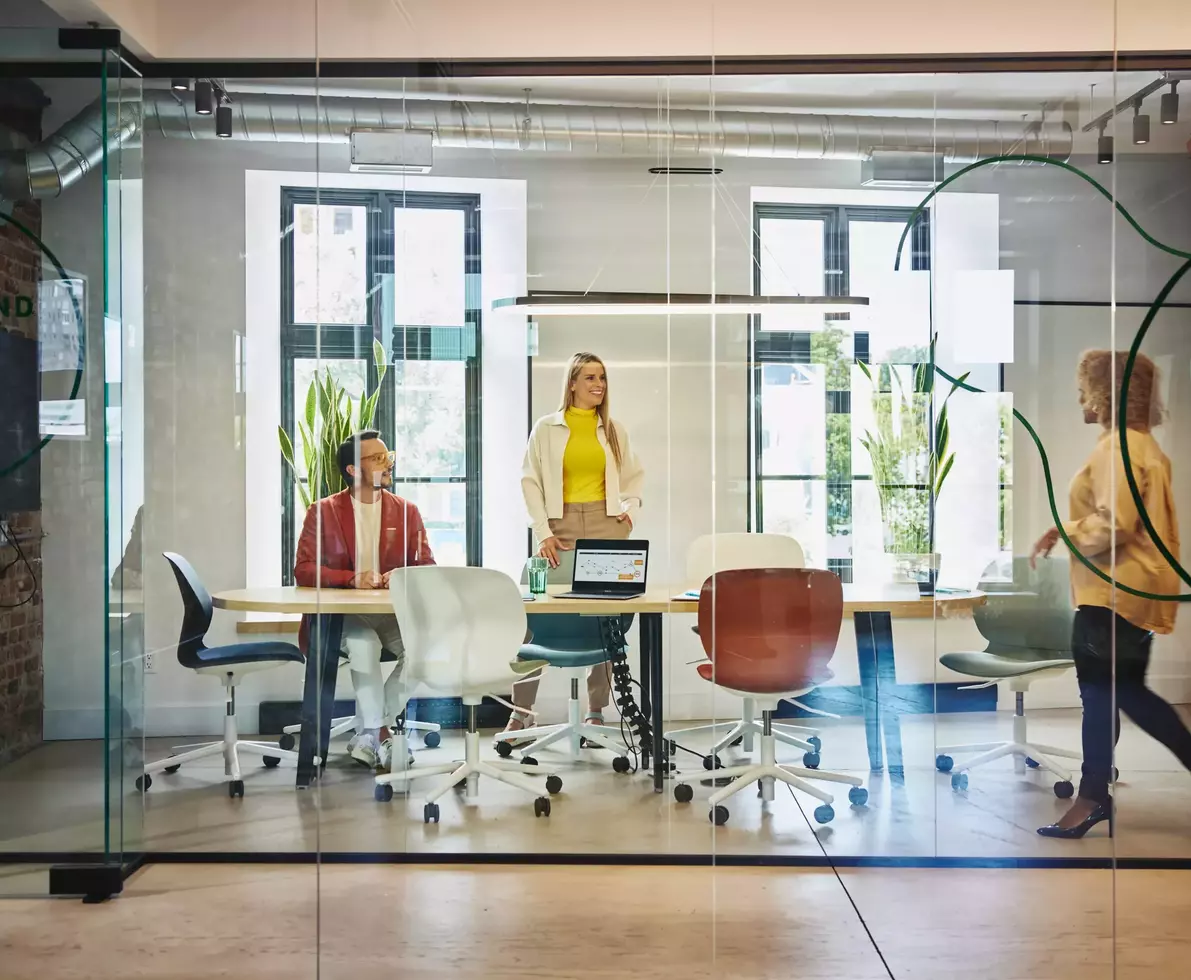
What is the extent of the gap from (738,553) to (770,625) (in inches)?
9.6

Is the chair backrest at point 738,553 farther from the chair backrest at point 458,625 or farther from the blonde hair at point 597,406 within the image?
the chair backrest at point 458,625

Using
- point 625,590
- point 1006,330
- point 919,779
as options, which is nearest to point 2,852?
point 625,590

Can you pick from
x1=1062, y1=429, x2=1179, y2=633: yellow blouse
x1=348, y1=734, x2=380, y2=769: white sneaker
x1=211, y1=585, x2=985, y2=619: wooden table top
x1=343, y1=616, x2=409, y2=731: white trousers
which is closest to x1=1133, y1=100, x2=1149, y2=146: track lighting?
x1=1062, y1=429, x2=1179, y2=633: yellow blouse

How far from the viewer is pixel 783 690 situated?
3102 millimetres

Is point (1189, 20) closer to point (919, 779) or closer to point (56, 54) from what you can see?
point (919, 779)

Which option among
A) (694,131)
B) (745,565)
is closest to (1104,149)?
(694,131)

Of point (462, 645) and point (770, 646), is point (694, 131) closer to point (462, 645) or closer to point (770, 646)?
point (770, 646)

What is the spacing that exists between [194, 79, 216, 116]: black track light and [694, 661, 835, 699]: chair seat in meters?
2.38

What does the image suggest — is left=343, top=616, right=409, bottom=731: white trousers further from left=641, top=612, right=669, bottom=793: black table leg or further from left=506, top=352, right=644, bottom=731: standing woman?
left=641, top=612, right=669, bottom=793: black table leg

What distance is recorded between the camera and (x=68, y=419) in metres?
3.34

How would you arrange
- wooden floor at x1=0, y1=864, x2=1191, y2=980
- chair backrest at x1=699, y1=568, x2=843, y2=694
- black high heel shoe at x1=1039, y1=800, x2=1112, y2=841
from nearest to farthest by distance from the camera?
wooden floor at x1=0, y1=864, x2=1191, y2=980, black high heel shoe at x1=1039, y1=800, x2=1112, y2=841, chair backrest at x1=699, y1=568, x2=843, y2=694

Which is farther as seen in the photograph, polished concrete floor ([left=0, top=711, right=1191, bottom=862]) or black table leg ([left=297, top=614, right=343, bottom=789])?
black table leg ([left=297, top=614, right=343, bottom=789])

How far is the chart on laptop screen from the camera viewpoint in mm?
3074

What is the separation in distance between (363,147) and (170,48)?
0.80 metres
